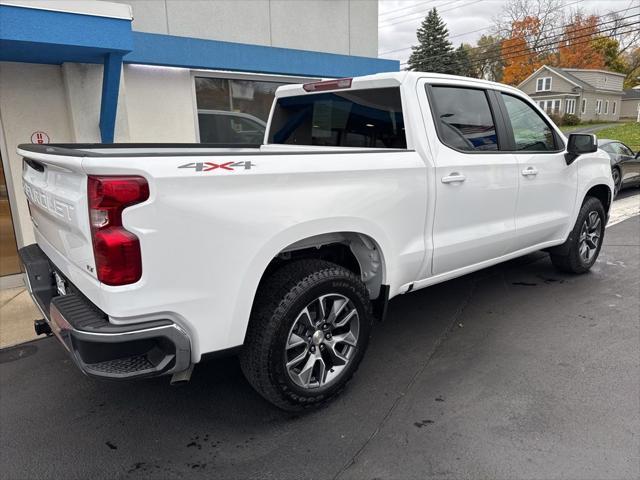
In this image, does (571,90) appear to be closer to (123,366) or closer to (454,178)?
(454,178)

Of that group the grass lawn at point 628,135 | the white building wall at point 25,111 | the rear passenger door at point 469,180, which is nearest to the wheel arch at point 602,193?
the rear passenger door at point 469,180

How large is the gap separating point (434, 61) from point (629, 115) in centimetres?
2357

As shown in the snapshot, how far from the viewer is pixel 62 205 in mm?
2545

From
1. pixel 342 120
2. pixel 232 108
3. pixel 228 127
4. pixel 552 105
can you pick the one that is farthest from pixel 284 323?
pixel 552 105

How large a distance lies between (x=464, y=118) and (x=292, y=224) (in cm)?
192

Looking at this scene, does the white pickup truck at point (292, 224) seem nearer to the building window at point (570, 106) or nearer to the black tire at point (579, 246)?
the black tire at point (579, 246)

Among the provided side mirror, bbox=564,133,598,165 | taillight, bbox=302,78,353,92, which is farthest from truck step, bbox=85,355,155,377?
side mirror, bbox=564,133,598,165

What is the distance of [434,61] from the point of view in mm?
54875

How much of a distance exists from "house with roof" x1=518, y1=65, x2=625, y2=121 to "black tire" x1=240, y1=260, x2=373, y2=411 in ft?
170

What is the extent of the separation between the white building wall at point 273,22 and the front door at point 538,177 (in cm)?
458

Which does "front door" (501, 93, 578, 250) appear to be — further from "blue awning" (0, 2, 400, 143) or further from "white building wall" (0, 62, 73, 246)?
"white building wall" (0, 62, 73, 246)

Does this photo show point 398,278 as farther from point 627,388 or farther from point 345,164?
point 627,388

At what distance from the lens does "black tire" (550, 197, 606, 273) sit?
5.17 metres

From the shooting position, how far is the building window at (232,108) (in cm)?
742
